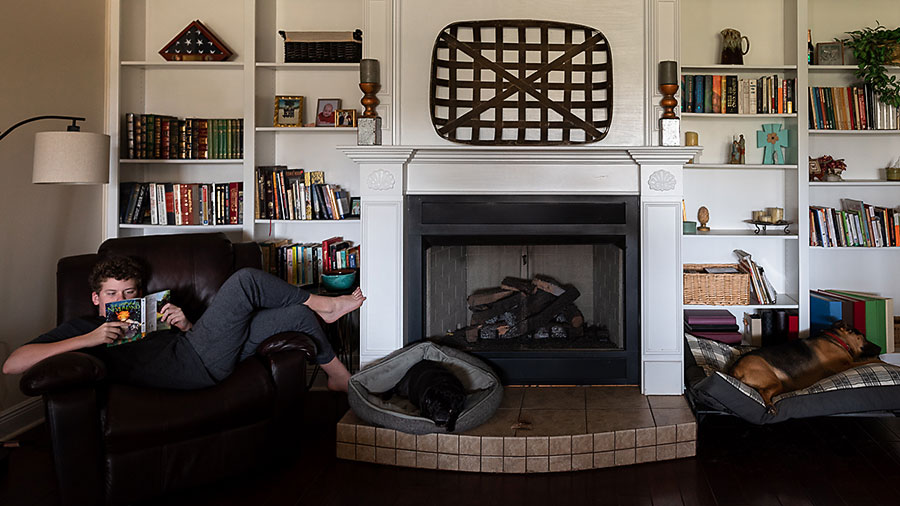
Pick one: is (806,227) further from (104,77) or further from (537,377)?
(104,77)

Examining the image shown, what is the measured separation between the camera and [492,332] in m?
3.47

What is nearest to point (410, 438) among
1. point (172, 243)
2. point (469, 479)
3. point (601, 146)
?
point (469, 479)

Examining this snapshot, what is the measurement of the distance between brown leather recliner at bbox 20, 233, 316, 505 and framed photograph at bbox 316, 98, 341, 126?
48.0 inches

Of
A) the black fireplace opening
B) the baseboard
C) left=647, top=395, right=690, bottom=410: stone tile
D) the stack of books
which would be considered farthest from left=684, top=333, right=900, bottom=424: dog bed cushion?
the baseboard

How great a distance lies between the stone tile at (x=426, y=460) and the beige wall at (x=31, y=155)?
195 centimetres

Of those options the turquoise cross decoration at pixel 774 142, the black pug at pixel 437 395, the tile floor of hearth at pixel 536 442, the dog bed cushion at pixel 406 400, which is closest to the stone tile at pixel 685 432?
the tile floor of hearth at pixel 536 442

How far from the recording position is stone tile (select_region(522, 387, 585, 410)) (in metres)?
3.03

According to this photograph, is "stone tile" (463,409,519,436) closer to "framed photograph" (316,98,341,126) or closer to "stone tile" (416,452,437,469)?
"stone tile" (416,452,437,469)

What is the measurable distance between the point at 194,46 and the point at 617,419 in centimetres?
305

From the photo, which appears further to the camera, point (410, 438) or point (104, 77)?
point (104, 77)

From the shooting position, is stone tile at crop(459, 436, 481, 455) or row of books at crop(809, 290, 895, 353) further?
row of books at crop(809, 290, 895, 353)

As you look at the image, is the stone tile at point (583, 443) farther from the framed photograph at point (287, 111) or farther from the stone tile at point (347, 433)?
the framed photograph at point (287, 111)

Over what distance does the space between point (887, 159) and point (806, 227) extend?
0.80 m

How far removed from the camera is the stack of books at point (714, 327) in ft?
12.3
